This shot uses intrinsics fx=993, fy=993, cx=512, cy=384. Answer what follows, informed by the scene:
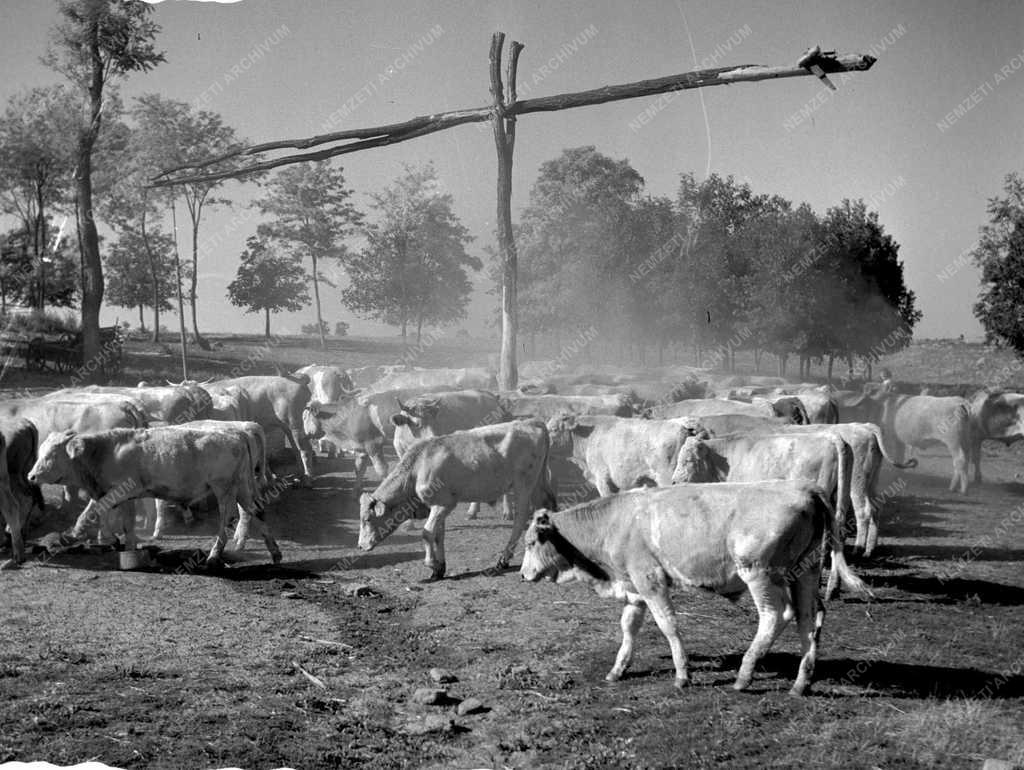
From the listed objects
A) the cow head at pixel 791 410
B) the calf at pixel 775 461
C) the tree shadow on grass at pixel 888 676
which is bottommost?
the tree shadow on grass at pixel 888 676

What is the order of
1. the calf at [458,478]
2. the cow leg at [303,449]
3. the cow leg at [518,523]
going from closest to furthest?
the cow leg at [518,523] < the calf at [458,478] < the cow leg at [303,449]

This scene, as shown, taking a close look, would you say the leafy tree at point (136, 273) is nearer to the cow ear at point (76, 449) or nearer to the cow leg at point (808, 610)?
the cow ear at point (76, 449)

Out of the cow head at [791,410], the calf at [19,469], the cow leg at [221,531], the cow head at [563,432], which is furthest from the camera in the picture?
the cow head at [791,410]

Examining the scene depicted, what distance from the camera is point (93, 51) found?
28422mm

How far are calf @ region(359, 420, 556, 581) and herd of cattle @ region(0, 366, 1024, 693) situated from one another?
0.03 m

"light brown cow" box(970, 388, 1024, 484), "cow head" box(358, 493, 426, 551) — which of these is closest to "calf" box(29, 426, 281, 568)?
"cow head" box(358, 493, 426, 551)

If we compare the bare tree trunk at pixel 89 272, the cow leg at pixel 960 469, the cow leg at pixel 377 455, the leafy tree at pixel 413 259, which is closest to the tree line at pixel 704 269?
the leafy tree at pixel 413 259

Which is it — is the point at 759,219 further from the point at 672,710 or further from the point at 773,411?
the point at 672,710

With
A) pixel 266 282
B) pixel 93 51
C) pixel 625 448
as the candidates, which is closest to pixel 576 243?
pixel 266 282

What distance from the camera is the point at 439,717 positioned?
8.21 m

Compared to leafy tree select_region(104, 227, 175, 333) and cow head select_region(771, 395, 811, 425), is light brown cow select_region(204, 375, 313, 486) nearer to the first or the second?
cow head select_region(771, 395, 811, 425)

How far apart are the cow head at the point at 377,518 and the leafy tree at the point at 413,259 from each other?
37.3 meters

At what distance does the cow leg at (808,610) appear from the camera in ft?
28.9

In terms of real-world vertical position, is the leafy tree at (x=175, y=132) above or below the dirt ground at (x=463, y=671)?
above
